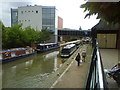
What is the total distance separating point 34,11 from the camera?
5341cm

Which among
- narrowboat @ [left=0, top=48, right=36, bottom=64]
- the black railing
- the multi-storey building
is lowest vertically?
narrowboat @ [left=0, top=48, right=36, bottom=64]

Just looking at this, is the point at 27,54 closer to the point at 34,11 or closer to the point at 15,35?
the point at 15,35

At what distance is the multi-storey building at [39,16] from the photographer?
52.4 meters

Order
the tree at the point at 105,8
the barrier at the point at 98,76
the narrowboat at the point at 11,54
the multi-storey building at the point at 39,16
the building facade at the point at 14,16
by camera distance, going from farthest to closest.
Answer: the building facade at the point at 14,16, the multi-storey building at the point at 39,16, the narrowboat at the point at 11,54, the tree at the point at 105,8, the barrier at the point at 98,76

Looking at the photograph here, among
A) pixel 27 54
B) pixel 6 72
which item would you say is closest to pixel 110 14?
pixel 6 72

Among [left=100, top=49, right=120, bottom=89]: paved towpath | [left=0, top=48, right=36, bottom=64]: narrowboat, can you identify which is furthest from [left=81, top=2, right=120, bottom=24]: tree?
[left=0, top=48, right=36, bottom=64]: narrowboat

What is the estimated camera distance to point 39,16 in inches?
2087

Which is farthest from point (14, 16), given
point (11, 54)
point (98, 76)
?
point (98, 76)

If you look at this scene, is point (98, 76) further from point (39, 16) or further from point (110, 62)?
point (39, 16)

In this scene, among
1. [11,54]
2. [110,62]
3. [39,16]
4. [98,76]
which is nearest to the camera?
[98,76]

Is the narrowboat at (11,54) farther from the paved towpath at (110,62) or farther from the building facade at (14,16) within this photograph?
the building facade at (14,16)

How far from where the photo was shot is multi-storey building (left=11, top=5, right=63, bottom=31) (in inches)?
2062

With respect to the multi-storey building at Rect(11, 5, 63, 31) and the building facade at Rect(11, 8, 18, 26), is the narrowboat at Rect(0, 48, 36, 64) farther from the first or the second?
the building facade at Rect(11, 8, 18, 26)

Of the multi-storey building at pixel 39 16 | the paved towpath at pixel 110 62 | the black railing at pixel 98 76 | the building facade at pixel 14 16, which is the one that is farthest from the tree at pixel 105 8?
the building facade at pixel 14 16
